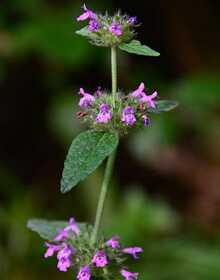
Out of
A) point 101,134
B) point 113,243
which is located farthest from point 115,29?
point 113,243

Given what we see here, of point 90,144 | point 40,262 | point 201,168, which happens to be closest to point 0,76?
point 40,262

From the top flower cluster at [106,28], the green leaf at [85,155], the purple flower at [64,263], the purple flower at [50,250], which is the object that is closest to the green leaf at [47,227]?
the purple flower at [50,250]

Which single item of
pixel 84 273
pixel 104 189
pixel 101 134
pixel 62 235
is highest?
pixel 101 134

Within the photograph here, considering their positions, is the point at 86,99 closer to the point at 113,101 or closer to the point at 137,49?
the point at 113,101

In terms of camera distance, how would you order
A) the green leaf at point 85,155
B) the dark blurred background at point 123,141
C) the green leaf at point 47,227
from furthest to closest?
the dark blurred background at point 123,141, the green leaf at point 47,227, the green leaf at point 85,155

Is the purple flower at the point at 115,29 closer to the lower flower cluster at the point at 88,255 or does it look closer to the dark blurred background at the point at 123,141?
the lower flower cluster at the point at 88,255

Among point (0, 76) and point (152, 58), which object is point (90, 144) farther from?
point (152, 58)
